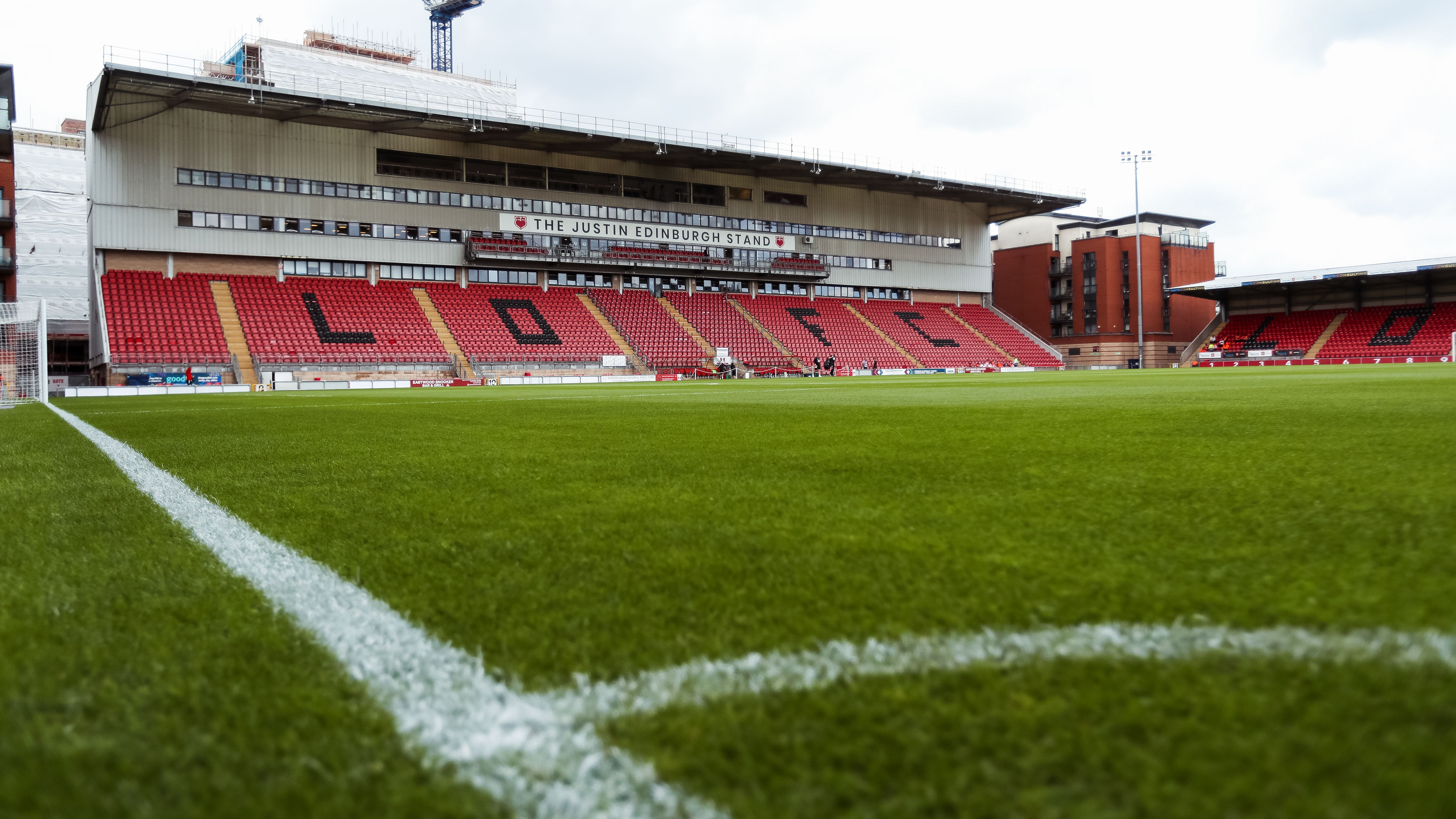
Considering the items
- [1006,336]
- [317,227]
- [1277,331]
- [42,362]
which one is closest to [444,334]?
[317,227]

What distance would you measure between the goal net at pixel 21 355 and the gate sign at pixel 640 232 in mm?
18331

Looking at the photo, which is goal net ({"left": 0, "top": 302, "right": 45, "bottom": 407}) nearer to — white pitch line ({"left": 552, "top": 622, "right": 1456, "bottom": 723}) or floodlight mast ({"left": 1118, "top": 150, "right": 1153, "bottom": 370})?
white pitch line ({"left": 552, "top": 622, "right": 1456, "bottom": 723})

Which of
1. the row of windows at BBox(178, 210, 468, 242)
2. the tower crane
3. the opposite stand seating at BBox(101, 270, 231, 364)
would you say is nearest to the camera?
the opposite stand seating at BBox(101, 270, 231, 364)

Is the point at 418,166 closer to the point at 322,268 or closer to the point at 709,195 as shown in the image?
the point at 322,268

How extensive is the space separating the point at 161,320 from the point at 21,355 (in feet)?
30.3

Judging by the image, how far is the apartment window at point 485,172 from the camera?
3656 centimetres

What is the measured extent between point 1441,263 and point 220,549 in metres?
48.4

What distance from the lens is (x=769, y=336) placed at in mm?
39594

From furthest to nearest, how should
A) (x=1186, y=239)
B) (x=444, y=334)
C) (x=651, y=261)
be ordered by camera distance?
(x=1186, y=239) → (x=651, y=261) → (x=444, y=334)

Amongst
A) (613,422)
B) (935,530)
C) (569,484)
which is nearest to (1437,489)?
(935,530)

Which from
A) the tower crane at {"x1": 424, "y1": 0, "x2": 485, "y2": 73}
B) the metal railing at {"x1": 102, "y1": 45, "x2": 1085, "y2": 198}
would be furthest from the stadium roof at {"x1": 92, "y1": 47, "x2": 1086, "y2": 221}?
the tower crane at {"x1": 424, "y1": 0, "x2": 485, "y2": 73}

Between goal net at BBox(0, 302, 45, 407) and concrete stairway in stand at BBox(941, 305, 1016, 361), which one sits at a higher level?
concrete stairway in stand at BBox(941, 305, 1016, 361)

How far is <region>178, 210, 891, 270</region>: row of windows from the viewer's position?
3194 cm

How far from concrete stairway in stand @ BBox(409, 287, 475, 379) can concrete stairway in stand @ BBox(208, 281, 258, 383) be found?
6381mm
